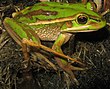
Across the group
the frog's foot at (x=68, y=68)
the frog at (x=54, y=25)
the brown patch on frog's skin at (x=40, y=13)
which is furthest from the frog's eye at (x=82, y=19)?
the frog's foot at (x=68, y=68)

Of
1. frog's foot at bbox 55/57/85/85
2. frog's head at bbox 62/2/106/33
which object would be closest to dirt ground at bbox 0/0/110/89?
frog's foot at bbox 55/57/85/85

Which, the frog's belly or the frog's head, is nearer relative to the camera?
the frog's head

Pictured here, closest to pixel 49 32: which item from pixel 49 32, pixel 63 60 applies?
pixel 49 32

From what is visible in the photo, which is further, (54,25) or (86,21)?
(54,25)

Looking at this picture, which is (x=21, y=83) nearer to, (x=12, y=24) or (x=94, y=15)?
(x=12, y=24)

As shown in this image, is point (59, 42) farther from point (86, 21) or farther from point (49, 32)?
point (86, 21)

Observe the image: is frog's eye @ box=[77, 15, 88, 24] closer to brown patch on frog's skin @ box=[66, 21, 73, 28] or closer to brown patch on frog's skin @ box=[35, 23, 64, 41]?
brown patch on frog's skin @ box=[66, 21, 73, 28]

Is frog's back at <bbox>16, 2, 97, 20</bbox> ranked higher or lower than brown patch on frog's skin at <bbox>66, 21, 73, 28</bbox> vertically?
higher

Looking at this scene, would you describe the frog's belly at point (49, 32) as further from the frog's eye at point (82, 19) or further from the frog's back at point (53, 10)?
the frog's eye at point (82, 19)
